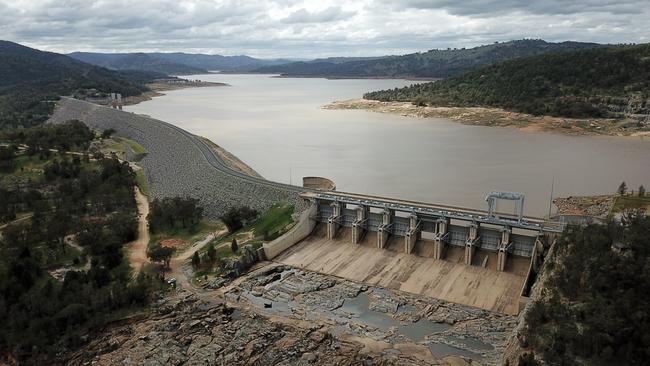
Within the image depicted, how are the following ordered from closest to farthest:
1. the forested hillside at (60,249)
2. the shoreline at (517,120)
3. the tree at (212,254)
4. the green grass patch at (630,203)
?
the forested hillside at (60,249) < the green grass patch at (630,203) < the tree at (212,254) < the shoreline at (517,120)

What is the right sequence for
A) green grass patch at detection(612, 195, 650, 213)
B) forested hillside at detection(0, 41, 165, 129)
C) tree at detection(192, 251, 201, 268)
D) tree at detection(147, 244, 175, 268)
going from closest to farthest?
1. green grass patch at detection(612, 195, 650, 213)
2. tree at detection(147, 244, 175, 268)
3. tree at detection(192, 251, 201, 268)
4. forested hillside at detection(0, 41, 165, 129)

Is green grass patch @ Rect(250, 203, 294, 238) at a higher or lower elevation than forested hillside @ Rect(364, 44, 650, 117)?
lower

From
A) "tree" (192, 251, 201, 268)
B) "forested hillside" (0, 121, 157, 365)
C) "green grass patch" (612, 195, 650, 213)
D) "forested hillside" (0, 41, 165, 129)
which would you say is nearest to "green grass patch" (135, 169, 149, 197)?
"forested hillside" (0, 121, 157, 365)

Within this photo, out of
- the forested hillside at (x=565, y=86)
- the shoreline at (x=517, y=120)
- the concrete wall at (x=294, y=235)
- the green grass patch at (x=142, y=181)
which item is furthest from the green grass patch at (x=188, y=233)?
the forested hillside at (x=565, y=86)

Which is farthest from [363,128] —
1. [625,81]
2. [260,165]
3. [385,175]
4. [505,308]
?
[505,308]

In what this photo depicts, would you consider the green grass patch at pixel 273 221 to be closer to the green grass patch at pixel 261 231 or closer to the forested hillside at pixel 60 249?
the green grass patch at pixel 261 231

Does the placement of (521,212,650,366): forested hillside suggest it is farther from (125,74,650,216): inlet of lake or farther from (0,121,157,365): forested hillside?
(0,121,157,365): forested hillside
